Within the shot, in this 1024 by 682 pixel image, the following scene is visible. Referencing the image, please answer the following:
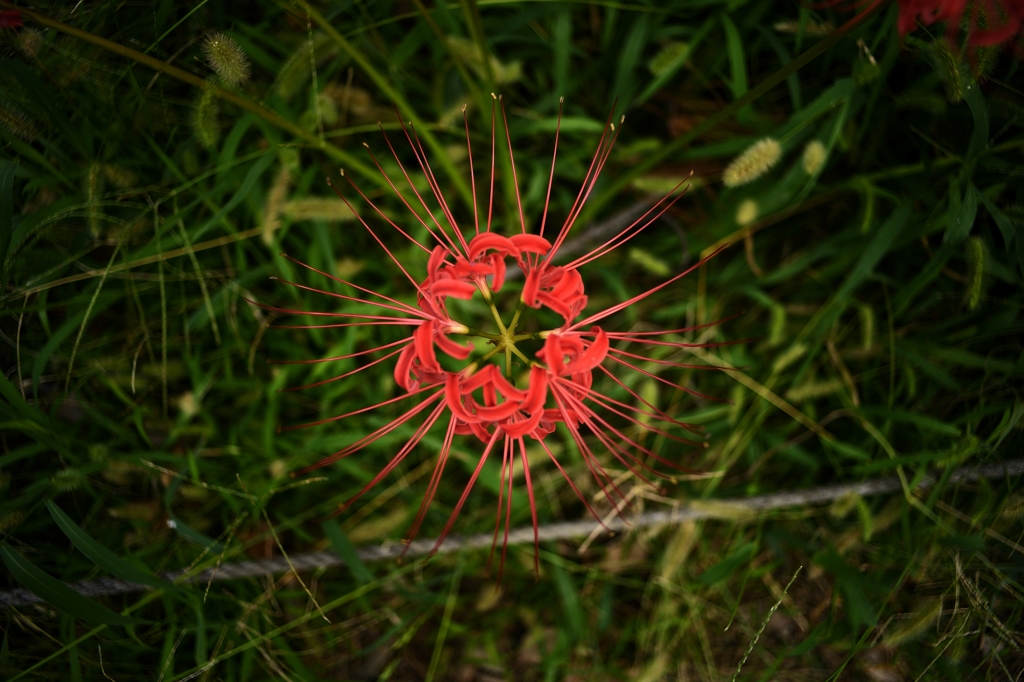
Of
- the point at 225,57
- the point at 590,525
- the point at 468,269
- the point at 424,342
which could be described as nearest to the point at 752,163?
the point at 468,269

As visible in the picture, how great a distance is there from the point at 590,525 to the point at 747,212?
0.98 m

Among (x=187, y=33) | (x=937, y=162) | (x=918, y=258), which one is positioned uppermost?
(x=187, y=33)

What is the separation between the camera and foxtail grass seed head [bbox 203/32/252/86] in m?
1.23

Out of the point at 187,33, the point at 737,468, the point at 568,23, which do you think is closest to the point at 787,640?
the point at 737,468

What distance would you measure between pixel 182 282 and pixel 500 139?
101cm

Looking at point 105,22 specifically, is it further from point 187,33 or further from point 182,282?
point 182,282

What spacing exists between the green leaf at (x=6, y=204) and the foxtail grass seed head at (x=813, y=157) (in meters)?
1.86

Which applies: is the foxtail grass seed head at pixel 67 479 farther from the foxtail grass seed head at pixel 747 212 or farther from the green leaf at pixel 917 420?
the green leaf at pixel 917 420

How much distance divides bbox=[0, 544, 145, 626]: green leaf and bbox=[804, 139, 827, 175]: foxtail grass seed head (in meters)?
1.96

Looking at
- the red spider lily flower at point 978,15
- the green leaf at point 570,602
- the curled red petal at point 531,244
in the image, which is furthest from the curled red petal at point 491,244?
the green leaf at point 570,602

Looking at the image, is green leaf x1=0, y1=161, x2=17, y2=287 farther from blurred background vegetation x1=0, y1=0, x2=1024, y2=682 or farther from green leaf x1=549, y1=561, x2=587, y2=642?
green leaf x1=549, y1=561, x2=587, y2=642

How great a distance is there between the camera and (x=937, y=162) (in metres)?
1.59

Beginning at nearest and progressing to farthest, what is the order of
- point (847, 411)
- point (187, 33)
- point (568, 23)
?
point (187, 33)
point (568, 23)
point (847, 411)

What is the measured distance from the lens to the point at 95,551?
137cm
